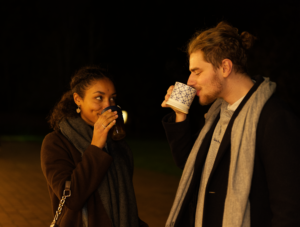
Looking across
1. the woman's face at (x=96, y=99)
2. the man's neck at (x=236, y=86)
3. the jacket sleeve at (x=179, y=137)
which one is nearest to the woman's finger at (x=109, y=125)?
the woman's face at (x=96, y=99)

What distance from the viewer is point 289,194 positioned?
1728 millimetres

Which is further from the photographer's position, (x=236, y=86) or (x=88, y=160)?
(x=88, y=160)

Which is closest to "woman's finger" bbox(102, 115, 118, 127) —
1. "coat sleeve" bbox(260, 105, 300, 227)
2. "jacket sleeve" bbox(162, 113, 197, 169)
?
"jacket sleeve" bbox(162, 113, 197, 169)

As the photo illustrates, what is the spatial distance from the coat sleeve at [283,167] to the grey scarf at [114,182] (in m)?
1.25

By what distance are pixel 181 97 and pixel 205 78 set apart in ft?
0.95

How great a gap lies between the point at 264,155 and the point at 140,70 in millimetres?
20549

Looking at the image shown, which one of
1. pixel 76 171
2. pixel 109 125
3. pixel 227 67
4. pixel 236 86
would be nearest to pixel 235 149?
pixel 236 86

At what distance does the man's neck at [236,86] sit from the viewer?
2.26 meters

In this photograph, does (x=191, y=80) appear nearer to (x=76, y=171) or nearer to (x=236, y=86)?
(x=236, y=86)

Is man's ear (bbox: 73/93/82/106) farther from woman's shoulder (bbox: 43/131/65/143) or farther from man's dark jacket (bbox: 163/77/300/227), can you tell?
man's dark jacket (bbox: 163/77/300/227)

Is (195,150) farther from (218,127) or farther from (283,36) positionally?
(283,36)

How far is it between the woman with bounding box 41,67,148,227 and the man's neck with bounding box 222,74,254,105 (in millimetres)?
843

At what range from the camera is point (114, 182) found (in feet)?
9.07

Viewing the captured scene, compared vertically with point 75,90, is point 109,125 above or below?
below
